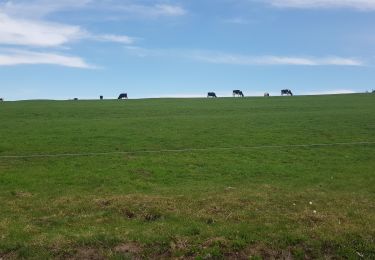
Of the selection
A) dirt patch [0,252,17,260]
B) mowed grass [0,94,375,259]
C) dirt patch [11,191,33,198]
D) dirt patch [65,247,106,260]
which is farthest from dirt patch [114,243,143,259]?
dirt patch [11,191,33,198]

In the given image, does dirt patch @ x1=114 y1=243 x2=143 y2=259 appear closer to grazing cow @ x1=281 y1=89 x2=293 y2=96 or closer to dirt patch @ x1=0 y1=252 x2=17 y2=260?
dirt patch @ x1=0 y1=252 x2=17 y2=260

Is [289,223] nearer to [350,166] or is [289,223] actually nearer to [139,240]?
[139,240]

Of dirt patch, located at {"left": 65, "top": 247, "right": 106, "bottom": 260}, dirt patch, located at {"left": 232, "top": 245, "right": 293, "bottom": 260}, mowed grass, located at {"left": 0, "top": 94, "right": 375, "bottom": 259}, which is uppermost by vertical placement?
mowed grass, located at {"left": 0, "top": 94, "right": 375, "bottom": 259}

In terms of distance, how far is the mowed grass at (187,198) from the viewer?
1186cm

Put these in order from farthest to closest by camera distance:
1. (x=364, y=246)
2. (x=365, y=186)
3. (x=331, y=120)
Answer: (x=331, y=120), (x=365, y=186), (x=364, y=246)

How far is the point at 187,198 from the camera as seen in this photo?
51.5 ft

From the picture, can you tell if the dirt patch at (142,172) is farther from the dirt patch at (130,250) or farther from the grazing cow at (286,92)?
the grazing cow at (286,92)

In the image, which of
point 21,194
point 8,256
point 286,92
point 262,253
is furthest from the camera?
point 286,92

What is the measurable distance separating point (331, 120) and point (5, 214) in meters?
30.2

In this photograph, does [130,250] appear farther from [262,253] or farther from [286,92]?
[286,92]

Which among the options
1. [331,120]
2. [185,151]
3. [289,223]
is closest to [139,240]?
[289,223]

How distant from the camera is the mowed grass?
1186 centimetres

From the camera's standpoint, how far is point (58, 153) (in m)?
24.6

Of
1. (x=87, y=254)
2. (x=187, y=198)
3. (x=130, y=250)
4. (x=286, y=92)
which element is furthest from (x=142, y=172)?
(x=286, y=92)
